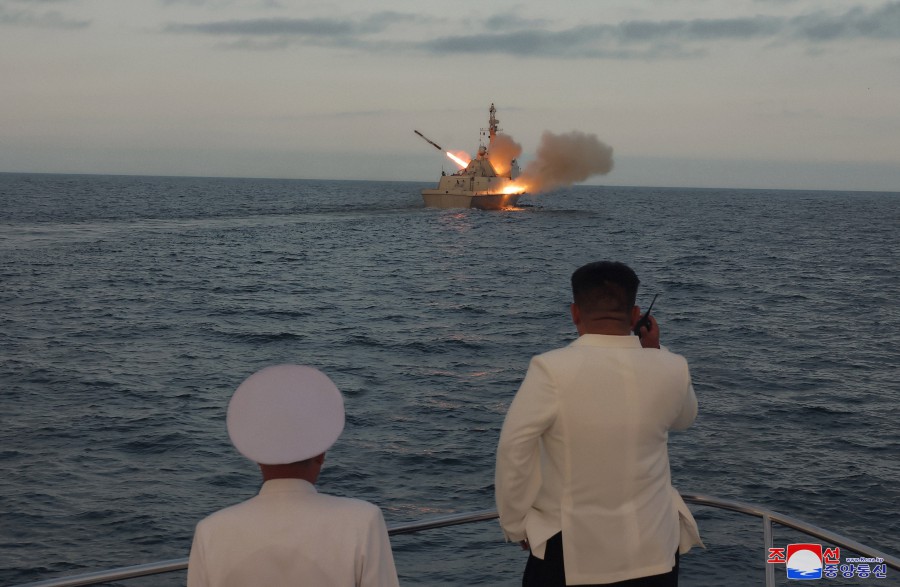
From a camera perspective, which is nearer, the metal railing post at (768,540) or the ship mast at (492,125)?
the metal railing post at (768,540)

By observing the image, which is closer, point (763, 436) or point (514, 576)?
point (514, 576)

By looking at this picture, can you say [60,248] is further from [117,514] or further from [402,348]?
[117,514]

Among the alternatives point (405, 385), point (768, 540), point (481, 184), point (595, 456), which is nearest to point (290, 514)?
point (595, 456)

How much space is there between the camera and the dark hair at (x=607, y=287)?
2535 millimetres

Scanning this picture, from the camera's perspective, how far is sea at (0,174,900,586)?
35.7 feet

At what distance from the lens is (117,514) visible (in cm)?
1117

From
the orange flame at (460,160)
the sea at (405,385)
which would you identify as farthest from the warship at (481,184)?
the sea at (405,385)

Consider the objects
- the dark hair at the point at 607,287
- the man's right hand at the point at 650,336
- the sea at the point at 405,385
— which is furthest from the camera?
the sea at the point at 405,385

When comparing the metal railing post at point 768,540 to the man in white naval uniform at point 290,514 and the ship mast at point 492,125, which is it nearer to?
the man in white naval uniform at point 290,514

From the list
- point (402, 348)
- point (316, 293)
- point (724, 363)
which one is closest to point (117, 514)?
Answer: point (402, 348)

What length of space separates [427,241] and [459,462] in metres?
42.6

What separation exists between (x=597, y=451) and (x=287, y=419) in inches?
39.1

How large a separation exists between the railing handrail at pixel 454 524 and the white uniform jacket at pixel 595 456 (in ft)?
1.20

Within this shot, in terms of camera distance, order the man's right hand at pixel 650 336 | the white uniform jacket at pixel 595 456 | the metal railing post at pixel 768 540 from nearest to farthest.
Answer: the white uniform jacket at pixel 595 456 → the man's right hand at pixel 650 336 → the metal railing post at pixel 768 540
